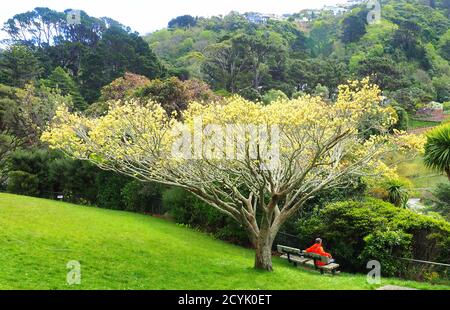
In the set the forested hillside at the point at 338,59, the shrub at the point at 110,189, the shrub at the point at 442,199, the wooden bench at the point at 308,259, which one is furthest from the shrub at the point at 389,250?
the forested hillside at the point at 338,59

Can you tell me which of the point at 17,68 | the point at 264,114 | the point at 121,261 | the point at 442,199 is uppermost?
the point at 17,68

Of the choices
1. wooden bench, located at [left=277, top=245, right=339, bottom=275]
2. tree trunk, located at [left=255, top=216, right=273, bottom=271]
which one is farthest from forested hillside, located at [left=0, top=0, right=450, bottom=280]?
wooden bench, located at [left=277, top=245, right=339, bottom=275]

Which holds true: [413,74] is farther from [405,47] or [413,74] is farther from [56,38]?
[56,38]

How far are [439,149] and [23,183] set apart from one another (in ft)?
75.9

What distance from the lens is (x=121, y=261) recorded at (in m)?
9.79

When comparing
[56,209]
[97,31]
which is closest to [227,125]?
[56,209]

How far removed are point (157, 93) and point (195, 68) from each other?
101 ft

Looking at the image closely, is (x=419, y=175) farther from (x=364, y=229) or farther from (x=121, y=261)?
(x=121, y=261)

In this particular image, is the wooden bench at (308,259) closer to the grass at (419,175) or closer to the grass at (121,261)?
the grass at (121,261)

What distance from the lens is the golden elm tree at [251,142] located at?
31.2 feet

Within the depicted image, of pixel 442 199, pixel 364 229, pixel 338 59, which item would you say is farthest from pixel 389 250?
pixel 338 59

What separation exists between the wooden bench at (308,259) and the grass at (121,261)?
0.32 meters

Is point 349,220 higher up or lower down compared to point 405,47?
lower down

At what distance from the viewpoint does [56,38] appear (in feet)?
228
